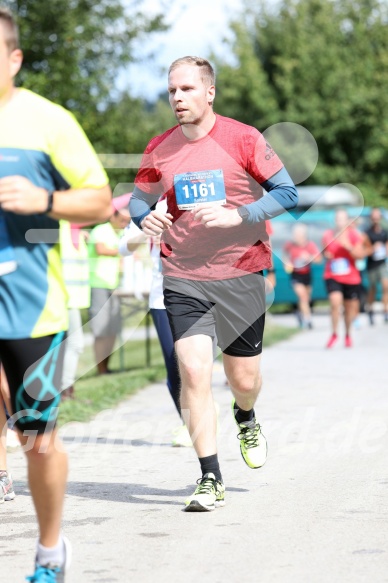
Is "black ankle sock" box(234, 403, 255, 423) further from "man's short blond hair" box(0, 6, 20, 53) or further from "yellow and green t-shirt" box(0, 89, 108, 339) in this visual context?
"man's short blond hair" box(0, 6, 20, 53)

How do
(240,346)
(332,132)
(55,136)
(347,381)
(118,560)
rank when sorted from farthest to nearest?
(332,132) → (347,381) → (240,346) → (118,560) → (55,136)

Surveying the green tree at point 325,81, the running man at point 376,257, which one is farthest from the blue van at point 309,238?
the green tree at point 325,81

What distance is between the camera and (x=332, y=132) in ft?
137

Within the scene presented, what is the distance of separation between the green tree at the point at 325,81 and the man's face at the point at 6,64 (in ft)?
120

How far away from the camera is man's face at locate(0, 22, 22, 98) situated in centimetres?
393

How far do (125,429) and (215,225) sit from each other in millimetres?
3640

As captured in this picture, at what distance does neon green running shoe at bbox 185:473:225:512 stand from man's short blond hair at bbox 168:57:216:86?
1.93 metres

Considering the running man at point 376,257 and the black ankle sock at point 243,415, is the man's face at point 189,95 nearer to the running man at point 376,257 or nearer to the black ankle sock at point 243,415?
the black ankle sock at point 243,415

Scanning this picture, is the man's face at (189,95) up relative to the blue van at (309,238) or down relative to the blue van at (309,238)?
up

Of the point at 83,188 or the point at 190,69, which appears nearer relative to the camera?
the point at 83,188

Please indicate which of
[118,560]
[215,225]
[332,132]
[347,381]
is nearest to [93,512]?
[118,560]

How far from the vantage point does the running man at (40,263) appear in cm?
403

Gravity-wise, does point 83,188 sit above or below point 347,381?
above

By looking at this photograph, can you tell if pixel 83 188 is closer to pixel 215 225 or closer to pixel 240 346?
pixel 215 225
